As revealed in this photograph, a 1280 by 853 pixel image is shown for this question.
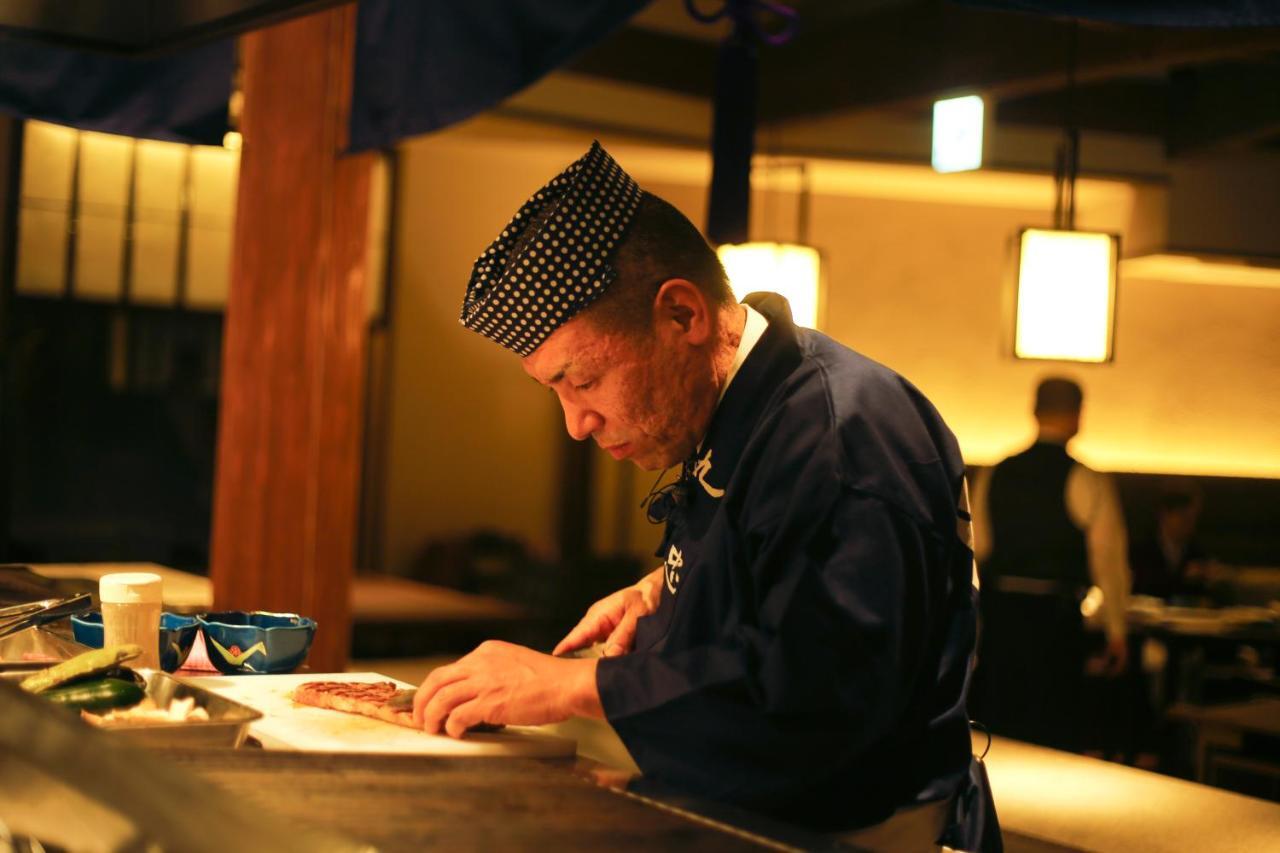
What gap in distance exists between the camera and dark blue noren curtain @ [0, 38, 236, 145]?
3.86 m

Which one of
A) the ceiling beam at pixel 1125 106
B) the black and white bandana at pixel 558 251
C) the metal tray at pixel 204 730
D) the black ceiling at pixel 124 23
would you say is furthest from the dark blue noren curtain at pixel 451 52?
the ceiling beam at pixel 1125 106

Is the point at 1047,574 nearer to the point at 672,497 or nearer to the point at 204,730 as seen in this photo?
the point at 672,497

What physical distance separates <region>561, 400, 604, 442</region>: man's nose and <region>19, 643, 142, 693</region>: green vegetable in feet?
2.26

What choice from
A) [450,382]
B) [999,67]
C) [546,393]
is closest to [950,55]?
[999,67]

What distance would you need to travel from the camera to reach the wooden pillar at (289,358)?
4.81 m

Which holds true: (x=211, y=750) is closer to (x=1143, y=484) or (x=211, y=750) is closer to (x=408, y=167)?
(x=1143, y=484)

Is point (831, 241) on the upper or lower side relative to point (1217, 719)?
upper

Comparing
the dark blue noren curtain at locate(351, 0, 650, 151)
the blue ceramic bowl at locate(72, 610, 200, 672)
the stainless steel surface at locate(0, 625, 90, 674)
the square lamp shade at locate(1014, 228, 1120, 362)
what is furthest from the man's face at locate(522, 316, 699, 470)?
the square lamp shade at locate(1014, 228, 1120, 362)

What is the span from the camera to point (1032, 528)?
6.37 m

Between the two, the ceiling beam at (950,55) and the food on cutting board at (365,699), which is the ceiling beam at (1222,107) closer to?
the ceiling beam at (950,55)

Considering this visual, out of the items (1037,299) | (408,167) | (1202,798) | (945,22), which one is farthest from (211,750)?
(408,167)

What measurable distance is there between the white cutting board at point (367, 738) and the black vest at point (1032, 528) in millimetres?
4799

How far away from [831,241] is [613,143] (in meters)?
1.99

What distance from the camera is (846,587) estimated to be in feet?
5.18
